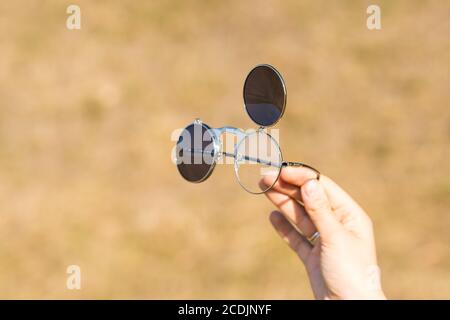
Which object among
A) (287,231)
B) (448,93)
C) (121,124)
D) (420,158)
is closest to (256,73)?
(287,231)

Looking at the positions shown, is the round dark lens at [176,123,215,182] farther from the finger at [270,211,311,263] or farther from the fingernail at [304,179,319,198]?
the finger at [270,211,311,263]

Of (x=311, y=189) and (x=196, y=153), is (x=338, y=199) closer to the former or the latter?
(x=311, y=189)

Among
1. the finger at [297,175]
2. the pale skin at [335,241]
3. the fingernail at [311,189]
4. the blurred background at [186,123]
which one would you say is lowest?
the pale skin at [335,241]

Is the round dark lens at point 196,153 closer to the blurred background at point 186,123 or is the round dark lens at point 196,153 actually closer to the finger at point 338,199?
the finger at point 338,199

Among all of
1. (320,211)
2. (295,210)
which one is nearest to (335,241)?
(320,211)

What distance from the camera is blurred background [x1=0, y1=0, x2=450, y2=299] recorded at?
443 cm

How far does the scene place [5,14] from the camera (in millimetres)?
5926

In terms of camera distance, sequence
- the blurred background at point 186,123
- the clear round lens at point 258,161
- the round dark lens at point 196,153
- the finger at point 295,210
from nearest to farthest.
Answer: the clear round lens at point 258,161 → the round dark lens at point 196,153 → the finger at point 295,210 → the blurred background at point 186,123

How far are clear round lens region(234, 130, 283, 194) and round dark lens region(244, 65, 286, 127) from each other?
0.25ft

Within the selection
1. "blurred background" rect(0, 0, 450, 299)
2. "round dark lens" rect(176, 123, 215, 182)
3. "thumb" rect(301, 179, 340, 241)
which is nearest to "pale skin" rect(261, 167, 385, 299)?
"thumb" rect(301, 179, 340, 241)

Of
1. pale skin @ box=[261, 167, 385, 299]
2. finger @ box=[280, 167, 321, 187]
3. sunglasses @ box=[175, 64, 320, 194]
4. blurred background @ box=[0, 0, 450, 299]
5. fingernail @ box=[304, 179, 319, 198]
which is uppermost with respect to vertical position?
blurred background @ box=[0, 0, 450, 299]

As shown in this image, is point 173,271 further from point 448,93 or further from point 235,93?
point 448,93

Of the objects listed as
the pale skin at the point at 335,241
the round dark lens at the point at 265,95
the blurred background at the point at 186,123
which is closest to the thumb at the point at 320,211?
the pale skin at the point at 335,241

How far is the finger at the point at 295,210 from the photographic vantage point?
218 centimetres
